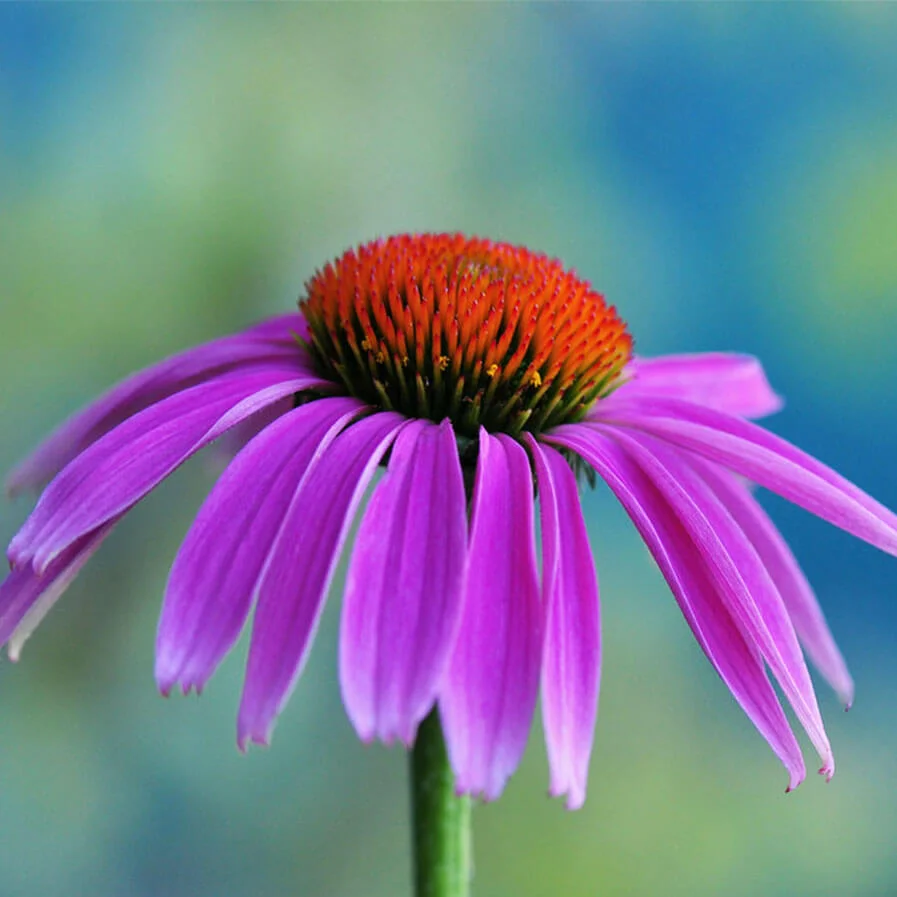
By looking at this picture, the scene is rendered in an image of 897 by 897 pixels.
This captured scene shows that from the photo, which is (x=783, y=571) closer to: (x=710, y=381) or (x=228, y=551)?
(x=710, y=381)

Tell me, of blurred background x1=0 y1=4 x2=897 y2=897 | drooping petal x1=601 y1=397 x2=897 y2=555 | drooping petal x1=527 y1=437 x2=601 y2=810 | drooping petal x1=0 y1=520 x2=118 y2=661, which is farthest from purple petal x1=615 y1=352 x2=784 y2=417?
blurred background x1=0 y1=4 x2=897 y2=897

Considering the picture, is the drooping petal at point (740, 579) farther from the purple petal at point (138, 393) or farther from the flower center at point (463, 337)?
the purple petal at point (138, 393)

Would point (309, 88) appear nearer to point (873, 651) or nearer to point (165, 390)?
point (165, 390)

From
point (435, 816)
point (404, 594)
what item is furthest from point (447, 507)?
point (435, 816)

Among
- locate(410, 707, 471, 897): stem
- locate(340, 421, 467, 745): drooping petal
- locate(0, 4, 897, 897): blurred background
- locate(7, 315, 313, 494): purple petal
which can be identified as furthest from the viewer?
locate(0, 4, 897, 897): blurred background

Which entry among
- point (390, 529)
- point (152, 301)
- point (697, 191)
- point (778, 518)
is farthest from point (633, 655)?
point (390, 529)

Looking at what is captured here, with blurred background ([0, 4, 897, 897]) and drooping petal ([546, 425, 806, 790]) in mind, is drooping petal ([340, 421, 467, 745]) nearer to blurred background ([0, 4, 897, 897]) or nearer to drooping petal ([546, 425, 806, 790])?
drooping petal ([546, 425, 806, 790])
